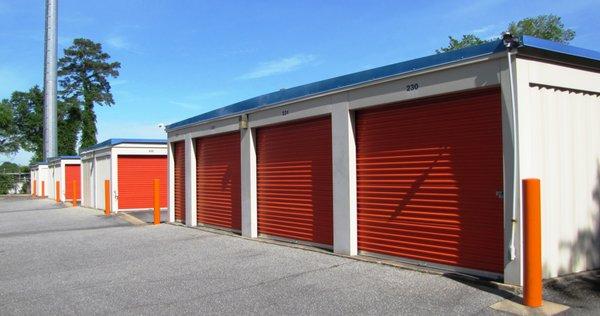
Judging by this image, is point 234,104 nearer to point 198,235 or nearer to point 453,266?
point 198,235

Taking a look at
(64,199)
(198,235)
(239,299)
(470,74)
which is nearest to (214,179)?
(198,235)

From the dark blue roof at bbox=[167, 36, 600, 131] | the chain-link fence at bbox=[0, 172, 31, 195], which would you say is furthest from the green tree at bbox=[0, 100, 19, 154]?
the dark blue roof at bbox=[167, 36, 600, 131]

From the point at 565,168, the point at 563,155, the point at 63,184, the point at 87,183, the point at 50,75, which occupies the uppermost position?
the point at 50,75

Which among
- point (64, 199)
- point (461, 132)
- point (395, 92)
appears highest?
point (395, 92)

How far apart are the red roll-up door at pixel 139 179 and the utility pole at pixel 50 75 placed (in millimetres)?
27926

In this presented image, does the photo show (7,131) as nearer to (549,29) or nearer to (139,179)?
(139,179)

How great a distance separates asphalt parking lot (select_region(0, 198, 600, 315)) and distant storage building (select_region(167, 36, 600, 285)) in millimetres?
644

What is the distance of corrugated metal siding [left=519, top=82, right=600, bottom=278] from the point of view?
22.3 ft

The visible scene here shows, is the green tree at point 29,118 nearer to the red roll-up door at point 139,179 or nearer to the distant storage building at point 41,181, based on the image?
the distant storage building at point 41,181

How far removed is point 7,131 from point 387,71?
67782 millimetres

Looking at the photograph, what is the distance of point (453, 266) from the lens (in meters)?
7.65

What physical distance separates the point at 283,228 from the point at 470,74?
225 inches

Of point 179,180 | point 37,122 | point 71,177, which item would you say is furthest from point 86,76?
point 179,180

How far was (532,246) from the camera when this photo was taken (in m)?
5.82
